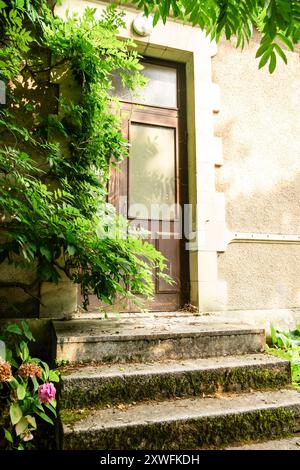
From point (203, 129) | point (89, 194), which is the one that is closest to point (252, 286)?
point (203, 129)

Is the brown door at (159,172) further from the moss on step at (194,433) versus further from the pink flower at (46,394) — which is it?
the pink flower at (46,394)

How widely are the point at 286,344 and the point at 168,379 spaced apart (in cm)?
195

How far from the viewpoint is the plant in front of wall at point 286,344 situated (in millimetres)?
3254

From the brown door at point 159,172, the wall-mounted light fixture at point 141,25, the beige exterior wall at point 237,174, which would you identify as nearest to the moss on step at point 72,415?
the brown door at point 159,172

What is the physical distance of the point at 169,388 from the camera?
7.14 ft

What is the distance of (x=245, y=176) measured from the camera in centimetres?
397

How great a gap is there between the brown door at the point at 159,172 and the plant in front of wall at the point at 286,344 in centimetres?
106

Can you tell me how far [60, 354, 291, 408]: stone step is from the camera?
6.63ft

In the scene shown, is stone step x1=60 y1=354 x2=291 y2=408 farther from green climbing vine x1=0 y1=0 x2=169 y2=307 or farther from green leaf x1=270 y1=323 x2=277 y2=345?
green leaf x1=270 y1=323 x2=277 y2=345

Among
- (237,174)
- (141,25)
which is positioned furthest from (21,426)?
(141,25)

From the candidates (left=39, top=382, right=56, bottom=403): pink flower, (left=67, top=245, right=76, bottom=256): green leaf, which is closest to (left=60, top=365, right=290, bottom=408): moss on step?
(left=39, top=382, right=56, bottom=403): pink flower

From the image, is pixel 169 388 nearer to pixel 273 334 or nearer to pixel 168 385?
pixel 168 385
